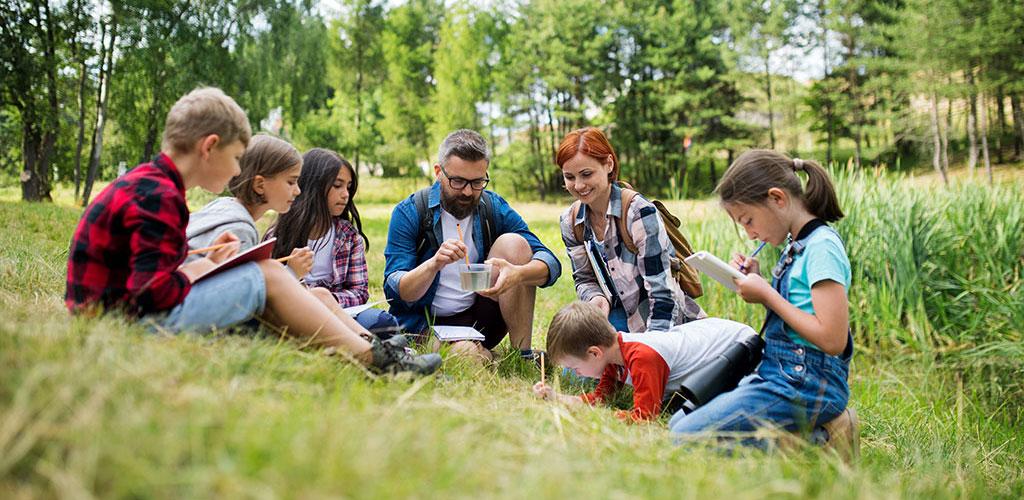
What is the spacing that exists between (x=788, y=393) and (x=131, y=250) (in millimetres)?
2174

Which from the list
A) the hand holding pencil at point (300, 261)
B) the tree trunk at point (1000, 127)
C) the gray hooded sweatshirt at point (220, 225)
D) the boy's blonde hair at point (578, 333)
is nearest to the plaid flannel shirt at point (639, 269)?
the boy's blonde hair at point (578, 333)

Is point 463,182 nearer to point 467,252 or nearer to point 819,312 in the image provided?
point 467,252

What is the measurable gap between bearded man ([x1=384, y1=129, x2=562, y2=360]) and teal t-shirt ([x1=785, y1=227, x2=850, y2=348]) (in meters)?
1.29

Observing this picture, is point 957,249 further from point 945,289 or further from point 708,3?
point 708,3

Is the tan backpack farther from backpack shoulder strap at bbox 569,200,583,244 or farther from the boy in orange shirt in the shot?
the boy in orange shirt

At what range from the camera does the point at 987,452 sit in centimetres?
336

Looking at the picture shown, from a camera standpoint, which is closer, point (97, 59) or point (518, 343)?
point (518, 343)

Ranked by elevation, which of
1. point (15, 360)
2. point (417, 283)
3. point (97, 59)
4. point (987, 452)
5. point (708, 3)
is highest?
point (708, 3)

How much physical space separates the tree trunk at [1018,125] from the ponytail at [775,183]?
28070mm

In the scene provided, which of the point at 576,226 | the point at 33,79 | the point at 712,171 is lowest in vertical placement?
the point at 712,171

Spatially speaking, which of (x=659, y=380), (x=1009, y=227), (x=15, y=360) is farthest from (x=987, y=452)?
(x=15, y=360)

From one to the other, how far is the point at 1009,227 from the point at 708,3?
95.2 ft

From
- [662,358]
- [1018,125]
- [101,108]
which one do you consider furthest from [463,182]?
[1018,125]

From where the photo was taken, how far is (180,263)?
2.20 meters
